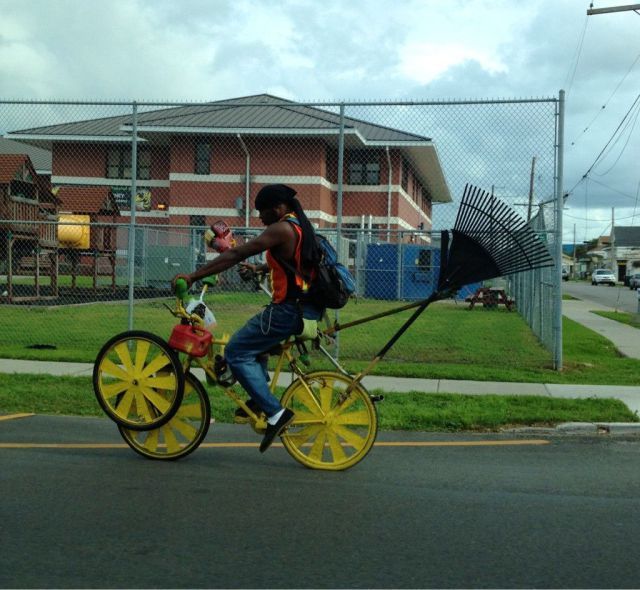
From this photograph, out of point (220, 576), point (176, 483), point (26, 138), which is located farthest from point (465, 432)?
point (26, 138)

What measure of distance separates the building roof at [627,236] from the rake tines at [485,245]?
131 metres

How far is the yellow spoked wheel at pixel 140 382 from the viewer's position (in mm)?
6066

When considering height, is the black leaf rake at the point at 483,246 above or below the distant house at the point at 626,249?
below

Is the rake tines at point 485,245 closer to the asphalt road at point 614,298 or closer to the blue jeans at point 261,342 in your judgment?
the blue jeans at point 261,342

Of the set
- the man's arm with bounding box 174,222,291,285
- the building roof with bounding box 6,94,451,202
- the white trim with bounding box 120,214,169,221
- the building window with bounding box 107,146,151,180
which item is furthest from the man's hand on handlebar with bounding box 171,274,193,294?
the building window with bounding box 107,146,151,180

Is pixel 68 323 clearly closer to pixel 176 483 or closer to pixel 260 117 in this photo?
pixel 260 117

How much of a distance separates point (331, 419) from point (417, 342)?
9.45 m

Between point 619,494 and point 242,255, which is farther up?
point 242,255

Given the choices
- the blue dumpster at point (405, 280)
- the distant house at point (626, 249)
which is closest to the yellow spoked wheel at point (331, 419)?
the blue dumpster at point (405, 280)

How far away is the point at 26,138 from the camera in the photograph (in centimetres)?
3406

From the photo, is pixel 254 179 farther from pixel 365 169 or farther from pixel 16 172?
pixel 16 172

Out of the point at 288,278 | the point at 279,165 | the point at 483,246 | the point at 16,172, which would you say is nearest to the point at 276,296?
the point at 288,278

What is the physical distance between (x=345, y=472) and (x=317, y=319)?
1091 mm

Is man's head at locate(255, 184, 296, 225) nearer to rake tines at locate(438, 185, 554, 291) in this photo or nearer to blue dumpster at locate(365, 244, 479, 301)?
rake tines at locate(438, 185, 554, 291)
